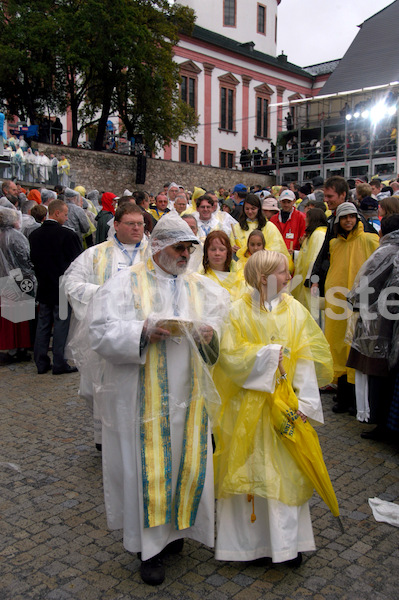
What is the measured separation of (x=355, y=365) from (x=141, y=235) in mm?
2050

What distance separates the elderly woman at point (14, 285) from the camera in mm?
7355

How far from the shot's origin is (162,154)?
34.3 m

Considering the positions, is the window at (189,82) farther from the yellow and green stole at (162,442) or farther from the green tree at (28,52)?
the yellow and green stole at (162,442)

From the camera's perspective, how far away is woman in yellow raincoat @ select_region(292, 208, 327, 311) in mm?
6463

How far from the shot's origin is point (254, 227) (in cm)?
669

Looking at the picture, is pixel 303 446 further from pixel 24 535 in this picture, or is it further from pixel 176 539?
pixel 24 535

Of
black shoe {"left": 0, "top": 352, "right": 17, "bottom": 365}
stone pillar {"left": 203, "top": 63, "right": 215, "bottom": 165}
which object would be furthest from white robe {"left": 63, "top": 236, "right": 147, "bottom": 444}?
stone pillar {"left": 203, "top": 63, "right": 215, "bottom": 165}

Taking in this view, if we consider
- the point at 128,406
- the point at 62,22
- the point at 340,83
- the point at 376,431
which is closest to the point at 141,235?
the point at 128,406

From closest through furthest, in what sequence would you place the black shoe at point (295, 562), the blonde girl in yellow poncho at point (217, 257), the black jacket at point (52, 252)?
the black shoe at point (295, 562), the blonde girl in yellow poncho at point (217, 257), the black jacket at point (52, 252)

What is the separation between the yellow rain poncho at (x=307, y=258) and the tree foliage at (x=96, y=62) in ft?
62.8

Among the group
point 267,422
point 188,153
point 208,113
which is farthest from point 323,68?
point 267,422

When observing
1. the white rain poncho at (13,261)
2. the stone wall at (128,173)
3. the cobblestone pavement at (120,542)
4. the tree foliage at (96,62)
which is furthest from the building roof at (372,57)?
the cobblestone pavement at (120,542)

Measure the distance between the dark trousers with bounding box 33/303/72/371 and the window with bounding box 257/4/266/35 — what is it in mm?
42423

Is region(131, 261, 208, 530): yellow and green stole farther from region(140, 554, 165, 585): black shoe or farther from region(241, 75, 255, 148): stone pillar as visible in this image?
region(241, 75, 255, 148): stone pillar
